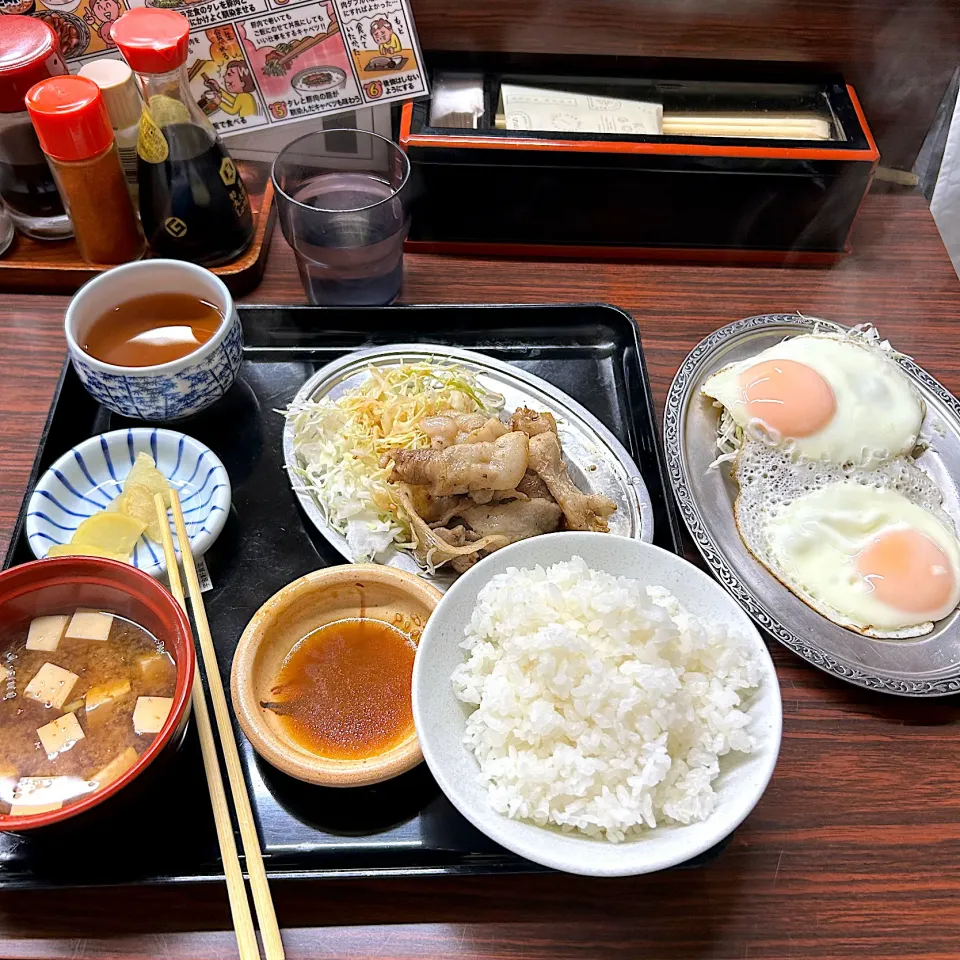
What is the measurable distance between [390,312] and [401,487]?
0.56 meters

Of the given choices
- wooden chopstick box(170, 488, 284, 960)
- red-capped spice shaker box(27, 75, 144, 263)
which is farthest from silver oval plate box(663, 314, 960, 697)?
red-capped spice shaker box(27, 75, 144, 263)

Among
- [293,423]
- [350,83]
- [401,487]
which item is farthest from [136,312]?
[350,83]

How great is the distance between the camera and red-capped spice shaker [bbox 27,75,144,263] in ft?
5.90

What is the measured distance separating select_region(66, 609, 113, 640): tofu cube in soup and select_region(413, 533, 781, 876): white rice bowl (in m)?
0.58

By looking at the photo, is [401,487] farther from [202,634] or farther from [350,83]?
[350,83]

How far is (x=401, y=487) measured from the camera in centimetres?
176

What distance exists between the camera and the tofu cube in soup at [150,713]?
1.34 metres

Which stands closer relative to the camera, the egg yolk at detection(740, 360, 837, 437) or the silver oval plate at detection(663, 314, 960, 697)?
the silver oval plate at detection(663, 314, 960, 697)

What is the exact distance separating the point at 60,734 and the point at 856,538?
63.7 inches

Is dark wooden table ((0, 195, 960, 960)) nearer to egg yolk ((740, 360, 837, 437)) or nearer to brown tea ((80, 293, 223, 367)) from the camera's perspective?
brown tea ((80, 293, 223, 367))

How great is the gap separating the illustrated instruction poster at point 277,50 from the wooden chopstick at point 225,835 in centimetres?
146

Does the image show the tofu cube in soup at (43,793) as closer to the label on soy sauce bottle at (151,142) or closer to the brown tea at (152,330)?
the brown tea at (152,330)

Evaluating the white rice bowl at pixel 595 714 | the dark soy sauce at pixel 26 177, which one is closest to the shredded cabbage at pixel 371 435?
the white rice bowl at pixel 595 714

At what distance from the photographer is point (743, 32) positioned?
90.4 inches
